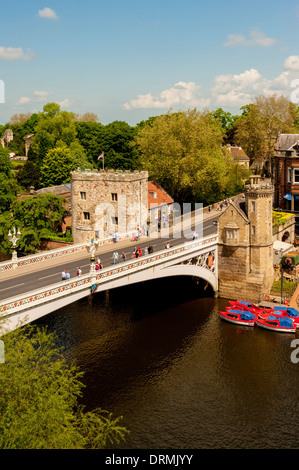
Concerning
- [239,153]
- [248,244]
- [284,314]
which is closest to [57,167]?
[239,153]

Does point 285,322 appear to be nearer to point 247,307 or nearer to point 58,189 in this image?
point 247,307

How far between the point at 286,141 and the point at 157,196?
25099mm

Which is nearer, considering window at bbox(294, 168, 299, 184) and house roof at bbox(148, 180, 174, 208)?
house roof at bbox(148, 180, 174, 208)

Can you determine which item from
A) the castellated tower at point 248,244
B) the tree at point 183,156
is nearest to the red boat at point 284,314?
the castellated tower at point 248,244

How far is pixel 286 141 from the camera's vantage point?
88.2 meters

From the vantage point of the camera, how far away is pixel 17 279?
4562 cm

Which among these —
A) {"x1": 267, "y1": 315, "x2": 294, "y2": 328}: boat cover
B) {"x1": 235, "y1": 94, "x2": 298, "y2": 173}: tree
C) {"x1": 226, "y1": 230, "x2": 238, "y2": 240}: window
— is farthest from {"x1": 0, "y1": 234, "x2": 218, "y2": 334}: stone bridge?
{"x1": 235, "y1": 94, "x2": 298, "y2": 173}: tree

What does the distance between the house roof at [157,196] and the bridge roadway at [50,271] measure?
1573cm

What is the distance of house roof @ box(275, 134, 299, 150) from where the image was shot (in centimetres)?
8716

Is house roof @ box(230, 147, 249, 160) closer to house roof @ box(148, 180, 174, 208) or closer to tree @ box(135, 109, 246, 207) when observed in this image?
tree @ box(135, 109, 246, 207)

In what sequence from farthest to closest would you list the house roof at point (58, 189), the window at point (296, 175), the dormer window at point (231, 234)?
the house roof at point (58, 189), the window at point (296, 175), the dormer window at point (231, 234)

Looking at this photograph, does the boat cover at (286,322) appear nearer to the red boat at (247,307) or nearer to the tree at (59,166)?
the red boat at (247,307)

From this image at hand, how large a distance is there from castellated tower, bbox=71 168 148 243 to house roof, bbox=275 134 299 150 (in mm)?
28858

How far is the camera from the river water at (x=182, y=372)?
3644 cm
